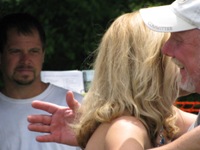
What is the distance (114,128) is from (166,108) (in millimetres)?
254

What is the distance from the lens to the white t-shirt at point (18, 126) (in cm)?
418

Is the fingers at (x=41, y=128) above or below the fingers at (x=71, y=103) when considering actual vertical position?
below

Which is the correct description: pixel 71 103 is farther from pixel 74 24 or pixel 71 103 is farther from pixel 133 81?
pixel 74 24

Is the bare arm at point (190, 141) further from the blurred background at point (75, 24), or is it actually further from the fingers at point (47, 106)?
the blurred background at point (75, 24)

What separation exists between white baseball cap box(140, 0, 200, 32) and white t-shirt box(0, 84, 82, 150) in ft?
6.28

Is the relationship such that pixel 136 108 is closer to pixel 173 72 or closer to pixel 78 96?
pixel 173 72

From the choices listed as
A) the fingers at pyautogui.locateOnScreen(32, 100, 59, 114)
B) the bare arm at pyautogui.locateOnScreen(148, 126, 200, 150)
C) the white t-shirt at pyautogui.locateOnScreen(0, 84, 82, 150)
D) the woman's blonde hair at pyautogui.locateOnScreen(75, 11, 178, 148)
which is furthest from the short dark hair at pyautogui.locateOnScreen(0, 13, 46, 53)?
the bare arm at pyautogui.locateOnScreen(148, 126, 200, 150)

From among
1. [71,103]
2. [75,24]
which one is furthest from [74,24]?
[71,103]

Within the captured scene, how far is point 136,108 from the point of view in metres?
2.34

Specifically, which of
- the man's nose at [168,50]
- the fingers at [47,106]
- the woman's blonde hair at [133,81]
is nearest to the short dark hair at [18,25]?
the fingers at [47,106]

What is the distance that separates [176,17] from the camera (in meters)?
2.33

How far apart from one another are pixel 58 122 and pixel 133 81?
0.62 meters

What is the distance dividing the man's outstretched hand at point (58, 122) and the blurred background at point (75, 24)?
290 centimetres

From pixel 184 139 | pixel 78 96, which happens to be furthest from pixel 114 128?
pixel 78 96
